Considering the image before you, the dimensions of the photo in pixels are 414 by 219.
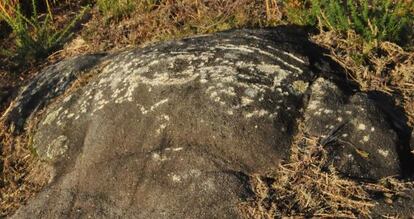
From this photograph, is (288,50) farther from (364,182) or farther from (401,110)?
(364,182)

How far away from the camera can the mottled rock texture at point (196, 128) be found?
9.34ft

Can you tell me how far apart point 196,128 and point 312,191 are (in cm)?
71

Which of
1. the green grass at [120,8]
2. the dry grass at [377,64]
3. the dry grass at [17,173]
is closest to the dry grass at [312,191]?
the dry grass at [377,64]

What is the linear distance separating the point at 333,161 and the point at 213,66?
0.91 meters

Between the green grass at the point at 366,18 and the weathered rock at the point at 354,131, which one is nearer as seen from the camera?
the weathered rock at the point at 354,131

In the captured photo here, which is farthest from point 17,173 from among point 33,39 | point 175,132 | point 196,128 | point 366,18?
point 366,18

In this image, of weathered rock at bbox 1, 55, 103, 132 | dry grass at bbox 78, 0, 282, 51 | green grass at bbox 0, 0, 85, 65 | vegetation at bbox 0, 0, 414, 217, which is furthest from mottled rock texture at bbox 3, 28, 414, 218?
green grass at bbox 0, 0, 85, 65

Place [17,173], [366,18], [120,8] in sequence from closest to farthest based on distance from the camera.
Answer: [17,173] → [366,18] → [120,8]

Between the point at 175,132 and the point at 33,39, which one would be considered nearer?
the point at 175,132

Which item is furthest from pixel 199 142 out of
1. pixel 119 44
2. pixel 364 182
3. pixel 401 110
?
pixel 119 44

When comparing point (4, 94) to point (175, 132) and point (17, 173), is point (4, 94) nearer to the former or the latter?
point (17, 173)

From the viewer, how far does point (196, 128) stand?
9.88 feet

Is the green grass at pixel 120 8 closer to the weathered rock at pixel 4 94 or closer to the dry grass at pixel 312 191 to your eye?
the weathered rock at pixel 4 94

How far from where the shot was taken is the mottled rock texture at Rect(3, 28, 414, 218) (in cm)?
285
